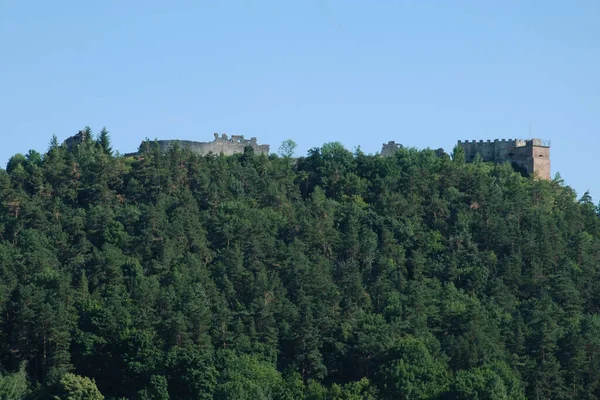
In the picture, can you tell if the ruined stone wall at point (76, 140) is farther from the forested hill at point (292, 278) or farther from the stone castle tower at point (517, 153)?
the stone castle tower at point (517, 153)

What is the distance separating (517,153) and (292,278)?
85.0 feet

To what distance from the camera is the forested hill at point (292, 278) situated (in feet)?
240

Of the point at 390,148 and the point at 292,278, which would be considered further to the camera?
the point at 390,148

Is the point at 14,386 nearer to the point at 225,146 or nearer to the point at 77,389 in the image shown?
the point at 77,389

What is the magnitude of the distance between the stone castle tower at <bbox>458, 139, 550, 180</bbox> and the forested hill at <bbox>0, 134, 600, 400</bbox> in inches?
89.0

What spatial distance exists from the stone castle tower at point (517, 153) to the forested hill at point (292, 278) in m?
2.26

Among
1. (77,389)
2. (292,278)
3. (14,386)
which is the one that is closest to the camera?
(77,389)

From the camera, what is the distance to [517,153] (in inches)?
4033

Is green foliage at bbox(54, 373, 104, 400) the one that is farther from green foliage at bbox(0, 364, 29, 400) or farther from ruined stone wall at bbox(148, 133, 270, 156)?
ruined stone wall at bbox(148, 133, 270, 156)

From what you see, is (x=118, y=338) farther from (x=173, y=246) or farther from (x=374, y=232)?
(x=374, y=232)

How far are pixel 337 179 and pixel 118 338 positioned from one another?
80.2 feet

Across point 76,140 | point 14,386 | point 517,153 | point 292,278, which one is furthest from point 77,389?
point 517,153

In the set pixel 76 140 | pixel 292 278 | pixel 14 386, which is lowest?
pixel 14 386

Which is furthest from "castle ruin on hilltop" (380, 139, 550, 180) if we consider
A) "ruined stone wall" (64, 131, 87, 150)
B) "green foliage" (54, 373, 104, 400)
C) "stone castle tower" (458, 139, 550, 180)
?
"green foliage" (54, 373, 104, 400)
